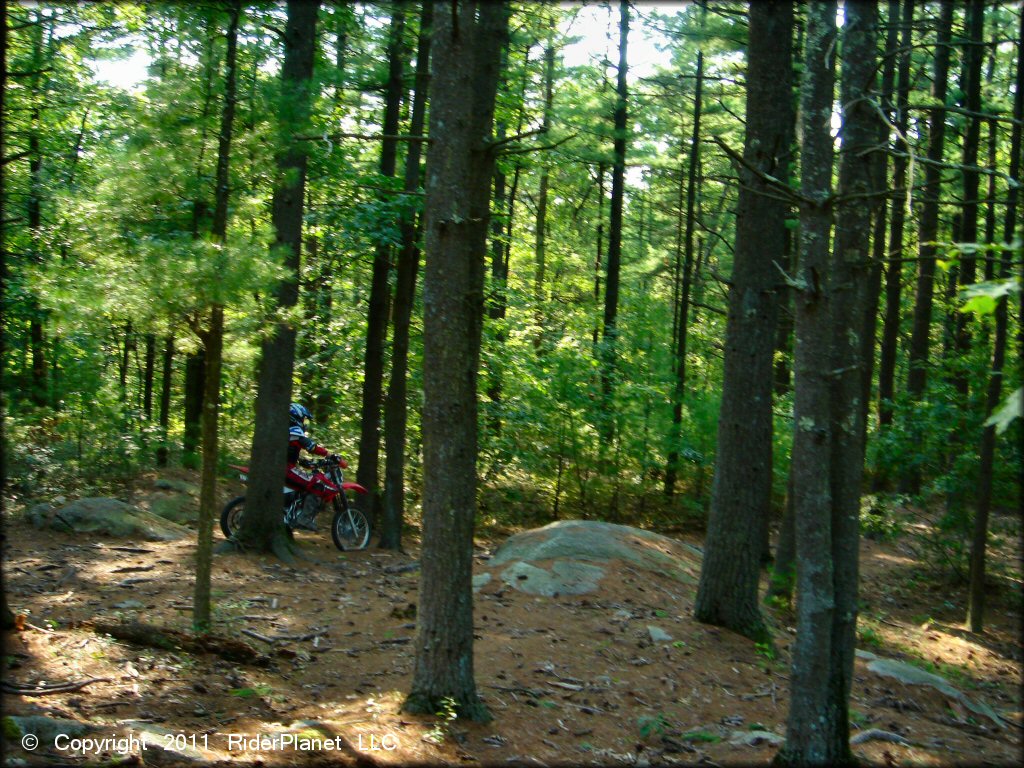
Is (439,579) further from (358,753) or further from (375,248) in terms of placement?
(375,248)

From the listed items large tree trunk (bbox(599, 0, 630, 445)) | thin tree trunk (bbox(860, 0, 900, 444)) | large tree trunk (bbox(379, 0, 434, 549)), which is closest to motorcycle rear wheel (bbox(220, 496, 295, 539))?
large tree trunk (bbox(379, 0, 434, 549))

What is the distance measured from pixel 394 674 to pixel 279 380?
4.98m

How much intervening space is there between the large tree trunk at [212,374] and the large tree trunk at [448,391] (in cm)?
216

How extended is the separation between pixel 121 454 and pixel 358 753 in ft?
35.0

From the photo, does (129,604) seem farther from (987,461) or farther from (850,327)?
(987,461)

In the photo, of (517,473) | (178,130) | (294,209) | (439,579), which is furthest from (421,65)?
(439,579)

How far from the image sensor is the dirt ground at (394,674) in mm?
5227

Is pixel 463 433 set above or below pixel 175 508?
above

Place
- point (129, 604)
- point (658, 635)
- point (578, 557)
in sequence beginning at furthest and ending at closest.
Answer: point (578, 557), point (658, 635), point (129, 604)

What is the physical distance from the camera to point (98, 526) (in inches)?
423

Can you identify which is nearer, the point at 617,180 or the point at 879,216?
the point at 879,216

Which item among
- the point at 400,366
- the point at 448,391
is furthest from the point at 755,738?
the point at 400,366

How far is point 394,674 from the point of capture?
6.87m

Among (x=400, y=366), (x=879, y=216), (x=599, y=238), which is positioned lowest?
(x=400, y=366)
